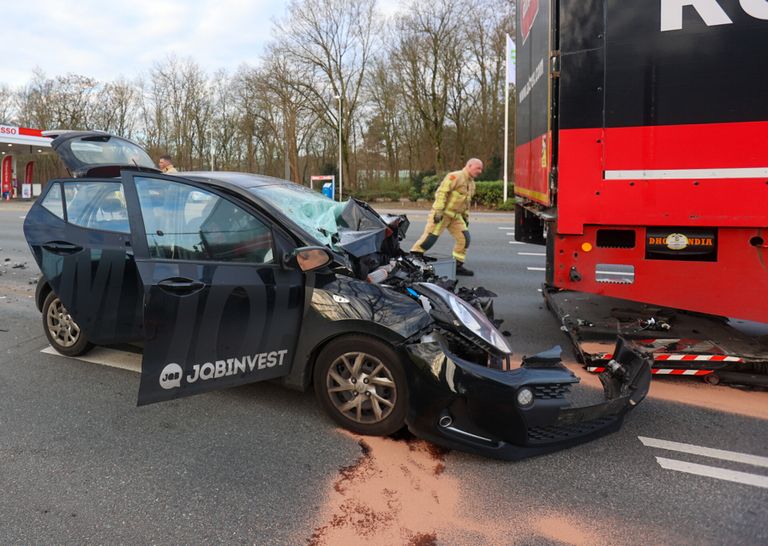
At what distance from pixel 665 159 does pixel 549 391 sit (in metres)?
2.07

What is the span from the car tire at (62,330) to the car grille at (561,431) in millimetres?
3757

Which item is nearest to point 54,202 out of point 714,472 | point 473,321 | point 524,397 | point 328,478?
point 328,478

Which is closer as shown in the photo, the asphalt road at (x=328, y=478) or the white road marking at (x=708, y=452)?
the asphalt road at (x=328, y=478)

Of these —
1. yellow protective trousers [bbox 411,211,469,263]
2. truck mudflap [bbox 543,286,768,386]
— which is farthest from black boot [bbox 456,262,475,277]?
truck mudflap [bbox 543,286,768,386]

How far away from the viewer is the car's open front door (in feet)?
10.3

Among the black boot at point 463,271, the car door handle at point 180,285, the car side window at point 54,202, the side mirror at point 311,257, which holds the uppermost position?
the car side window at point 54,202

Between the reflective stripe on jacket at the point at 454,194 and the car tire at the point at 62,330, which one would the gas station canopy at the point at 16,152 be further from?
the car tire at the point at 62,330

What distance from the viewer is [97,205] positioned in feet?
14.3

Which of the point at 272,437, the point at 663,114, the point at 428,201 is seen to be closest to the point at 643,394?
the point at 663,114

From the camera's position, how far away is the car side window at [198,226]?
11.1 feet

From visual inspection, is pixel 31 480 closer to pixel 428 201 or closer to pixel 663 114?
pixel 663 114

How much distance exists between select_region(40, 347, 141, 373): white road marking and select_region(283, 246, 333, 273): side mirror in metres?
2.17

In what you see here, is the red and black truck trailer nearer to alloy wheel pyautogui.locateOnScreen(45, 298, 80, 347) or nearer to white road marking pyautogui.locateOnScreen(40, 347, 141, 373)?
white road marking pyautogui.locateOnScreen(40, 347, 141, 373)

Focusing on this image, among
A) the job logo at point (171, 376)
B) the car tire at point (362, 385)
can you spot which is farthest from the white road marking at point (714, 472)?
the job logo at point (171, 376)
